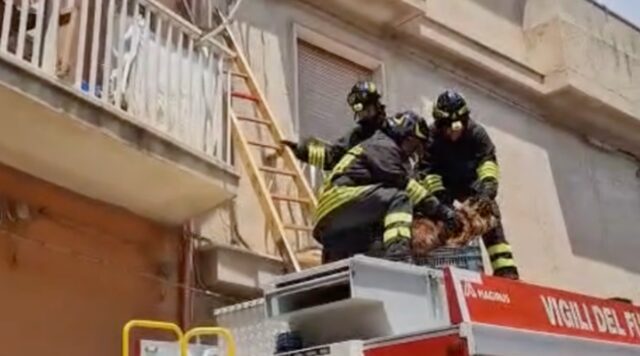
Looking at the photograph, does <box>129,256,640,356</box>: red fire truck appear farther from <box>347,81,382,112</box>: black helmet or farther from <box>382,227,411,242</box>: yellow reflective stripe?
<box>347,81,382,112</box>: black helmet

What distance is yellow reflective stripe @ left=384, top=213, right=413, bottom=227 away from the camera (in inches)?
233

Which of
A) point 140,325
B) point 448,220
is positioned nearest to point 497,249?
point 448,220

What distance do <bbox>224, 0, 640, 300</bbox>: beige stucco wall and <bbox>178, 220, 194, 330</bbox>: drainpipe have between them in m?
1.84

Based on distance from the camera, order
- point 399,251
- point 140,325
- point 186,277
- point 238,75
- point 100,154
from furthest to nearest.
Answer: point 238,75
point 186,277
point 100,154
point 399,251
point 140,325

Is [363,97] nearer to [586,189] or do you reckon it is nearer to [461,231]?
[461,231]

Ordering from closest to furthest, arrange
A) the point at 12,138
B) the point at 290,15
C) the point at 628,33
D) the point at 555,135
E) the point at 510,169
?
the point at 12,138
the point at 290,15
the point at 510,169
the point at 555,135
the point at 628,33

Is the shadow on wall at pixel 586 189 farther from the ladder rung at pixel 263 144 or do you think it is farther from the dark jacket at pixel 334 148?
the dark jacket at pixel 334 148

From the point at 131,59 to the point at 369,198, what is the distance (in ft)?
6.34

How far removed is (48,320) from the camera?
6613mm

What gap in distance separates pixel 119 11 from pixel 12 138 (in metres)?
1.18

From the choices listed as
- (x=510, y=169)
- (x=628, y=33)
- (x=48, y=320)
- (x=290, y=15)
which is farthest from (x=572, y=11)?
(x=48, y=320)

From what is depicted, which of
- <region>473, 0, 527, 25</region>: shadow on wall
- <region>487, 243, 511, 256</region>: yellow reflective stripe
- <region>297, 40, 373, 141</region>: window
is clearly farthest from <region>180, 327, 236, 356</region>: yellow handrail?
<region>473, 0, 527, 25</region>: shadow on wall

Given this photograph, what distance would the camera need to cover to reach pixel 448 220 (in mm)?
6375

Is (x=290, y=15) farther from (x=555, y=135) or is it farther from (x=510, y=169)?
(x=555, y=135)
